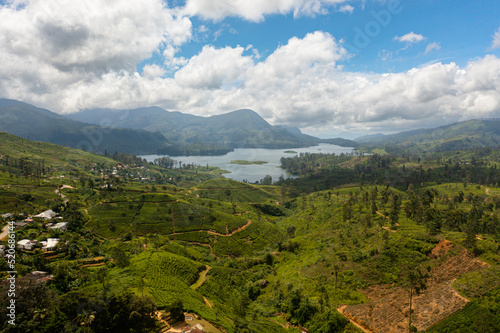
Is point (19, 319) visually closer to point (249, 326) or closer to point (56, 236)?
point (249, 326)

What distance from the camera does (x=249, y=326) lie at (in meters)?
26.0

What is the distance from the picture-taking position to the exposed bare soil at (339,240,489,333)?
23.7 meters

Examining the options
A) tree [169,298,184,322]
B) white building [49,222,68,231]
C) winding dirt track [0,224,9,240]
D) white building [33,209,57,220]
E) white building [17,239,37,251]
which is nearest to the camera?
tree [169,298,184,322]

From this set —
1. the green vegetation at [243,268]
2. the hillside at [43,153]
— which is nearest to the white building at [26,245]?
the green vegetation at [243,268]

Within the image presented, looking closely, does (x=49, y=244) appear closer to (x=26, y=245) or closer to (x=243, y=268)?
(x=26, y=245)

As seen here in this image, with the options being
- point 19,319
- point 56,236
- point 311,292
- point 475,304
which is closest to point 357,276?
point 311,292

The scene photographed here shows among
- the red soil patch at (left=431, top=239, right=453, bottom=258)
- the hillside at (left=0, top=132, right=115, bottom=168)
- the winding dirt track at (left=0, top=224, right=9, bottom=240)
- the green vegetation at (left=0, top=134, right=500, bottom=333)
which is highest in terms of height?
the hillside at (left=0, top=132, right=115, bottom=168)

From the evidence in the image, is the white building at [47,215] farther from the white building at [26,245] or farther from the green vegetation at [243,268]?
the white building at [26,245]

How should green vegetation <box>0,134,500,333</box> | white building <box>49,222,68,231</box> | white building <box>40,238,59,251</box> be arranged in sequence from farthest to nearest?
1. white building <box>49,222,68,231</box>
2. white building <box>40,238,59,251</box>
3. green vegetation <box>0,134,500,333</box>

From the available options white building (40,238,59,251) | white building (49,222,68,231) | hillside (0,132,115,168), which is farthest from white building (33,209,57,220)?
hillside (0,132,115,168)

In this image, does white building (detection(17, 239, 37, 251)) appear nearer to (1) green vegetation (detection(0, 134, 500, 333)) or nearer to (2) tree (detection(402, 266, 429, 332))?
(1) green vegetation (detection(0, 134, 500, 333))

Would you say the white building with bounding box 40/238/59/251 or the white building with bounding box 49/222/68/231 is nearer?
the white building with bounding box 40/238/59/251

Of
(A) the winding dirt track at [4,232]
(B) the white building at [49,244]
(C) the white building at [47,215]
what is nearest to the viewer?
(B) the white building at [49,244]

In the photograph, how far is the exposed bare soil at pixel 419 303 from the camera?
23.7m
